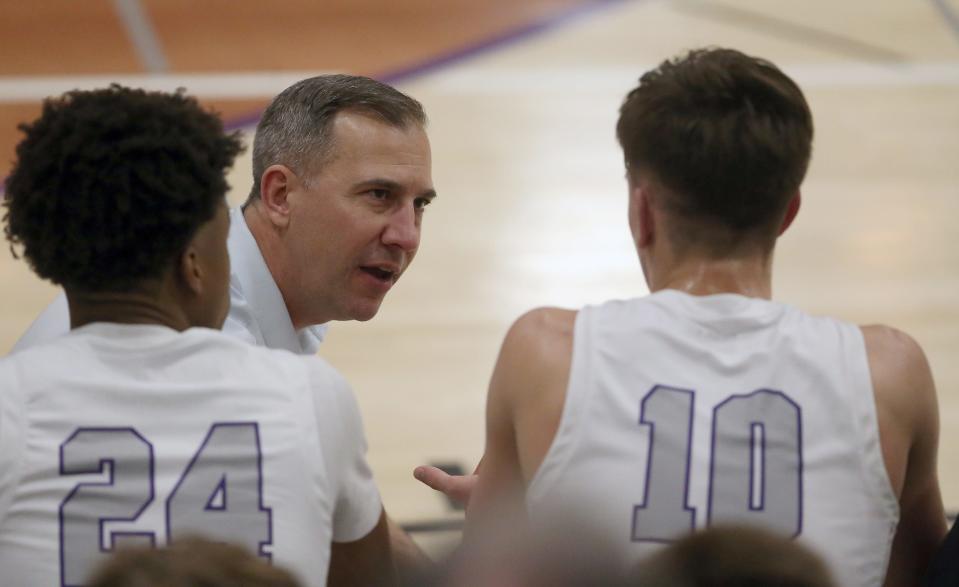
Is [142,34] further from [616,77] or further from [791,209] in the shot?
[791,209]

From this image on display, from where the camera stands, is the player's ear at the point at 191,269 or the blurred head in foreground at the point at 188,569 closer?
the blurred head in foreground at the point at 188,569

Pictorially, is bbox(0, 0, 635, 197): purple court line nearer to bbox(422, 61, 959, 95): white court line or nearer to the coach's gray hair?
bbox(422, 61, 959, 95): white court line

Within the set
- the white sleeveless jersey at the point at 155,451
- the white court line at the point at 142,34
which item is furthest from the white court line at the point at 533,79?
the white sleeveless jersey at the point at 155,451

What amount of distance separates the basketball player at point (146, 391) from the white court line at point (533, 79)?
4.75m

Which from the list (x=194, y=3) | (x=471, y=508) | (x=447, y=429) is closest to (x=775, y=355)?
(x=471, y=508)

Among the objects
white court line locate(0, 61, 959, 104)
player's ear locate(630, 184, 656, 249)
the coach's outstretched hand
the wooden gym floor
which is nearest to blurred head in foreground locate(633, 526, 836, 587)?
player's ear locate(630, 184, 656, 249)

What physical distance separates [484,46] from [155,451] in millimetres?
5815

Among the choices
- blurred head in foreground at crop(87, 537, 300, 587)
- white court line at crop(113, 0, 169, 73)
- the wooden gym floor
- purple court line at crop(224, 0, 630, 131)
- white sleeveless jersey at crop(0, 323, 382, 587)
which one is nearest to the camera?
blurred head in foreground at crop(87, 537, 300, 587)

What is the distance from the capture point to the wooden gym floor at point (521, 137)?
184 inches

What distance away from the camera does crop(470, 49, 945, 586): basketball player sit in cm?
155

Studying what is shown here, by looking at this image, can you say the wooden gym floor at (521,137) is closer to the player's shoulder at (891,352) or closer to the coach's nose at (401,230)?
the coach's nose at (401,230)

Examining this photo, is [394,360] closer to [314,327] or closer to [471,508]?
[314,327]

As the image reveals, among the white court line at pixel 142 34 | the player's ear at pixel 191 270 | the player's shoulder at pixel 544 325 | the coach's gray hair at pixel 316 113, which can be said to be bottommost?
the player's shoulder at pixel 544 325

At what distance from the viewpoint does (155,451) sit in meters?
1.49
